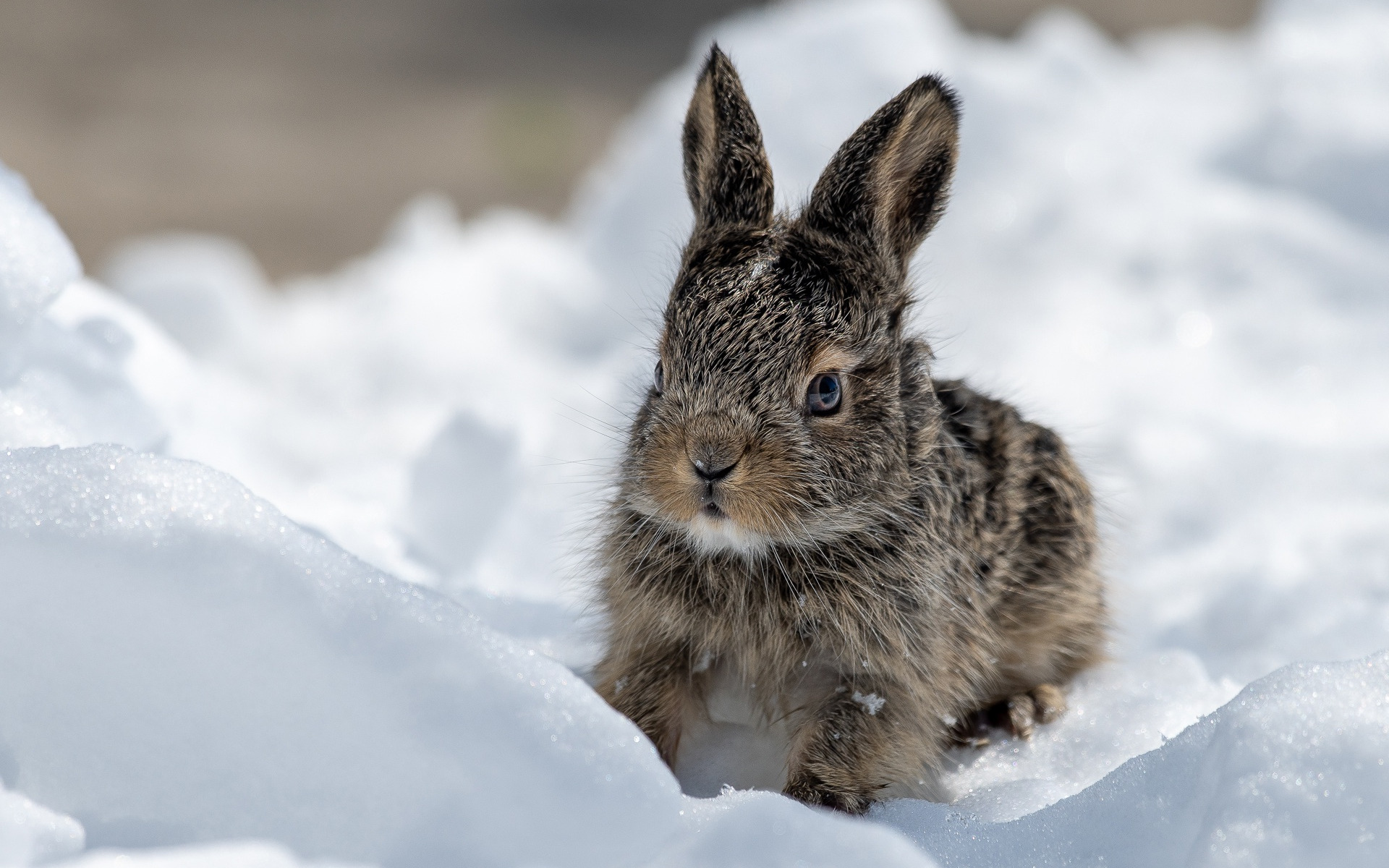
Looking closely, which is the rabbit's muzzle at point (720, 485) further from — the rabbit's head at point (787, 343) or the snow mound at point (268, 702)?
the snow mound at point (268, 702)

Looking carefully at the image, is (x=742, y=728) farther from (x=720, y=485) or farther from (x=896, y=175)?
(x=896, y=175)

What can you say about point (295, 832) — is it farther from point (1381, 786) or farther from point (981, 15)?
point (981, 15)

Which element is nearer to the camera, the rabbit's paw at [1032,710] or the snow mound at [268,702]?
the snow mound at [268,702]

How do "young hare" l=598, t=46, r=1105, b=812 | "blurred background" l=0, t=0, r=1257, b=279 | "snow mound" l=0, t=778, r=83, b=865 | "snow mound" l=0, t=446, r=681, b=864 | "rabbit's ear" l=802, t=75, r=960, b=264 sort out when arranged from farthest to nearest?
"blurred background" l=0, t=0, r=1257, b=279 → "rabbit's ear" l=802, t=75, r=960, b=264 → "young hare" l=598, t=46, r=1105, b=812 → "snow mound" l=0, t=446, r=681, b=864 → "snow mound" l=0, t=778, r=83, b=865

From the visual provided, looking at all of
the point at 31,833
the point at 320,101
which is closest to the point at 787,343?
the point at 31,833

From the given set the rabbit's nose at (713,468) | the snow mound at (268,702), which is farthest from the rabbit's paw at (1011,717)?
the snow mound at (268,702)

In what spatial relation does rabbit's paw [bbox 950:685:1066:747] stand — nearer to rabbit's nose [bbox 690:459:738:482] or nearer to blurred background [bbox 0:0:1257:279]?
rabbit's nose [bbox 690:459:738:482]

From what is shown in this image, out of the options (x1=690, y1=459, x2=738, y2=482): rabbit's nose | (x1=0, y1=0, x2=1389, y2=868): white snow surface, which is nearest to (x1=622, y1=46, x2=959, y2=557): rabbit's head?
(x1=690, y1=459, x2=738, y2=482): rabbit's nose

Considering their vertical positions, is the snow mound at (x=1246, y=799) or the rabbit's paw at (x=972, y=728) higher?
the rabbit's paw at (x=972, y=728)
